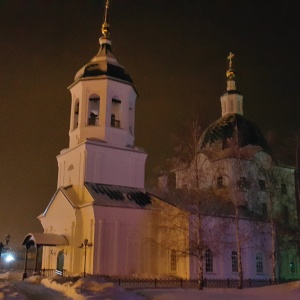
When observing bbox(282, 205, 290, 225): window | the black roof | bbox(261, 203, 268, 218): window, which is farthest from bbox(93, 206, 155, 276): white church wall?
bbox(282, 205, 290, 225): window

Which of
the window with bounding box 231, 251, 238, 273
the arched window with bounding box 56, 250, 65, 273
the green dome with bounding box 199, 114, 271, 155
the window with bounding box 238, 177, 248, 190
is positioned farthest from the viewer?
the green dome with bounding box 199, 114, 271, 155

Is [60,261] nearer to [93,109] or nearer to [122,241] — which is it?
[122,241]

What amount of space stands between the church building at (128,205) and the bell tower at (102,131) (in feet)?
0.23

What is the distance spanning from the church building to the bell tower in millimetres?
69

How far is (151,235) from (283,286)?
11.7m

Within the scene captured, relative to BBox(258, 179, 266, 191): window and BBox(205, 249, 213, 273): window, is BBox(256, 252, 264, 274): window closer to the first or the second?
BBox(205, 249, 213, 273): window

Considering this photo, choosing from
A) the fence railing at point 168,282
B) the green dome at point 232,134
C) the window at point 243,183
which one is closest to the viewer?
the fence railing at point 168,282

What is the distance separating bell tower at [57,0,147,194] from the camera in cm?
2889

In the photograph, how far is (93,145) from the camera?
28719 millimetres

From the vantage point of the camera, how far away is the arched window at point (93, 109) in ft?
98.5

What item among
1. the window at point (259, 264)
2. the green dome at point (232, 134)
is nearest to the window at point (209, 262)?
the window at point (259, 264)

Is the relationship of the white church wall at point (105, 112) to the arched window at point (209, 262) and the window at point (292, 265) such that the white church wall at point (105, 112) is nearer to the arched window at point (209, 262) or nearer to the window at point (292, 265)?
the arched window at point (209, 262)

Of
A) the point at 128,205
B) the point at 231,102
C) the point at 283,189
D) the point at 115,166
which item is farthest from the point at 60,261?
the point at 231,102

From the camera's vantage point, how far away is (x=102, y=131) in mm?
29312
